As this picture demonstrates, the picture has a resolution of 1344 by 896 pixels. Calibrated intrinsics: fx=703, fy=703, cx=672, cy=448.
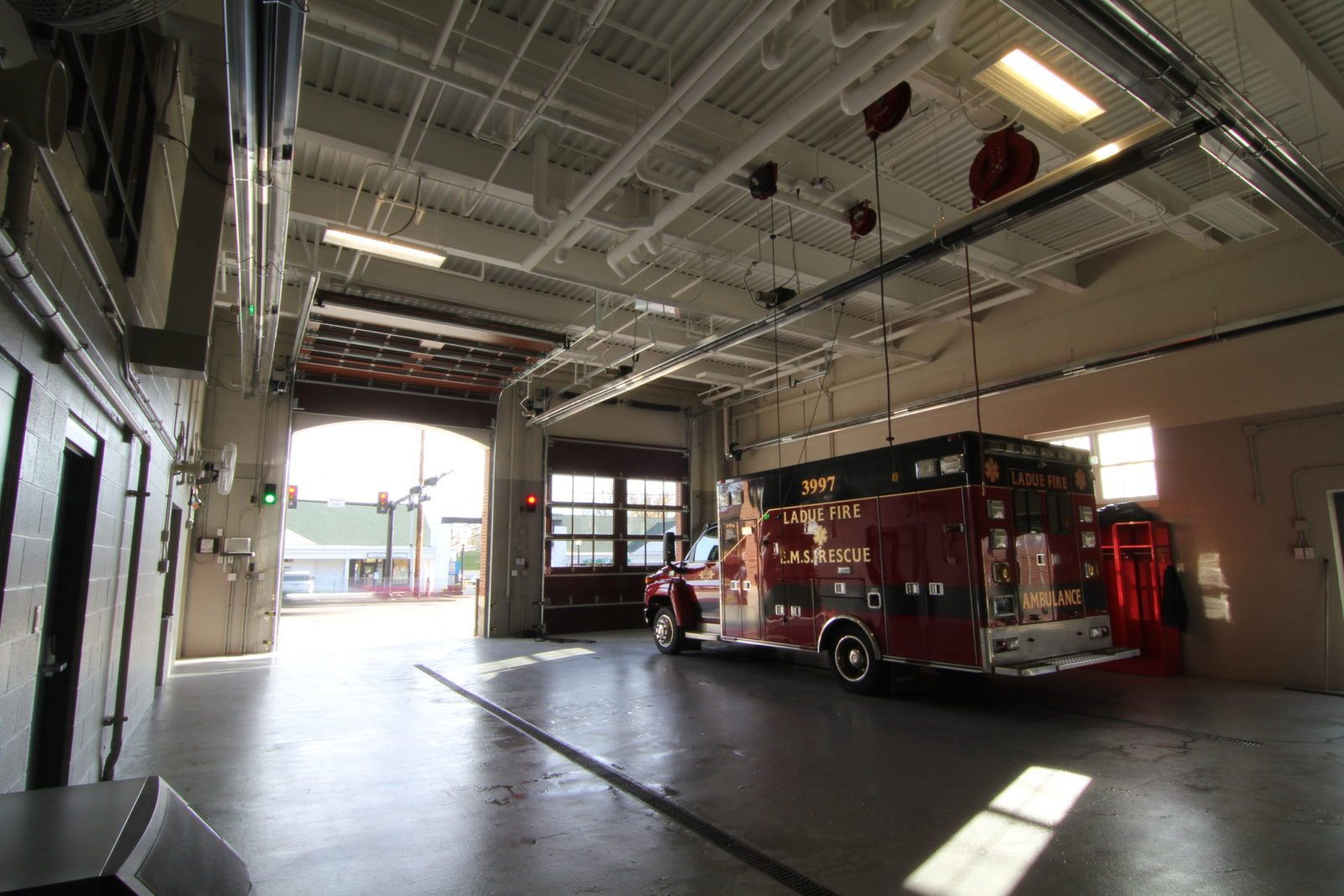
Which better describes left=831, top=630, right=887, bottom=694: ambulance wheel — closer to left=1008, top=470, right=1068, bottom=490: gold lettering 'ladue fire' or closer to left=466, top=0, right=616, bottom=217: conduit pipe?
left=1008, top=470, right=1068, bottom=490: gold lettering 'ladue fire'

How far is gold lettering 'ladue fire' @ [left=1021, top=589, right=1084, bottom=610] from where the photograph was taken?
6.62 m

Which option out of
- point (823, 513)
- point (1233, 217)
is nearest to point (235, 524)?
point (823, 513)

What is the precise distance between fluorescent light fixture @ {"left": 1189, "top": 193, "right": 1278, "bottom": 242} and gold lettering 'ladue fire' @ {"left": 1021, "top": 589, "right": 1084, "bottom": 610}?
4.31m

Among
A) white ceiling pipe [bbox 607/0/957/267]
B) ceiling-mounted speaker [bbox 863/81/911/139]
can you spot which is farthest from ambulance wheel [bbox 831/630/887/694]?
ceiling-mounted speaker [bbox 863/81/911/139]

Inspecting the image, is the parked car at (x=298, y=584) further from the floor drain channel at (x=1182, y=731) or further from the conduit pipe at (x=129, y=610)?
the floor drain channel at (x=1182, y=731)

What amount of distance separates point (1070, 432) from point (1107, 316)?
5.57 feet

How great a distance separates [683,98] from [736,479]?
560 cm

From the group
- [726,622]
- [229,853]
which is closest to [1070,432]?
[726,622]

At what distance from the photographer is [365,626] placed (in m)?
16.3

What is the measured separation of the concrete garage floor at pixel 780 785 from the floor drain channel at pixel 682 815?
0.06m

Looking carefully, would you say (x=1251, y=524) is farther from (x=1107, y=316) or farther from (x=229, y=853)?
(x=229, y=853)

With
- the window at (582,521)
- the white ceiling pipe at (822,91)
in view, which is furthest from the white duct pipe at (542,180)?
the window at (582,521)

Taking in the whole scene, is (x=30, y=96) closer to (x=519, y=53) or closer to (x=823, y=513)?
(x=519, y=53)

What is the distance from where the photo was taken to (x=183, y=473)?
775 centimetres
